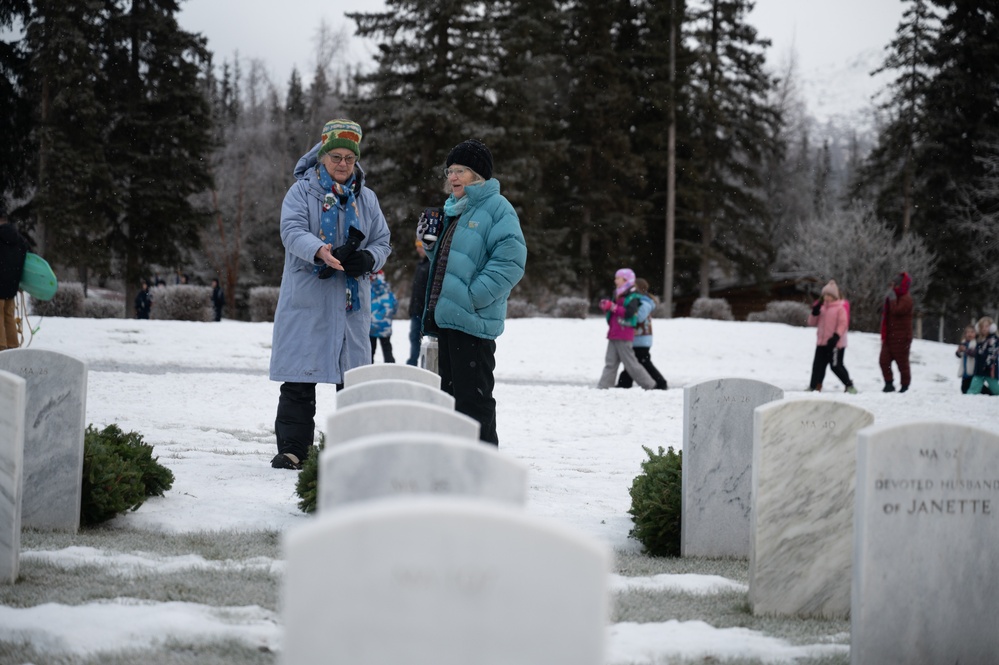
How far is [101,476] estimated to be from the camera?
5203mm

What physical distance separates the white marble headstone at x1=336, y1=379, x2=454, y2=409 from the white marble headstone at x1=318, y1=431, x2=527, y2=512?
67.2 inches

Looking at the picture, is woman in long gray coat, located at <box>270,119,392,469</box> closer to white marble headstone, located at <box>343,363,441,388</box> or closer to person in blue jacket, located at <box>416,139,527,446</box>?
person in blue jacket, located at <box>416,139,527,446</box>

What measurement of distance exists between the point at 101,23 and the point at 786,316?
24960mm

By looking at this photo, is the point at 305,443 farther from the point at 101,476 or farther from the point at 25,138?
the point at 25,138

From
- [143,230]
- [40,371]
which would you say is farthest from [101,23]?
[40,371]

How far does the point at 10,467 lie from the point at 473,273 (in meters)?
3.21

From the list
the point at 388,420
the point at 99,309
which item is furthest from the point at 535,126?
the point at 388,420

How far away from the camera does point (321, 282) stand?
6.50 metres

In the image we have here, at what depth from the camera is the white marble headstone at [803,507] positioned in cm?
425

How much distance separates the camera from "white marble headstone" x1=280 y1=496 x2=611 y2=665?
1805 mm

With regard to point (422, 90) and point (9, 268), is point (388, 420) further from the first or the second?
point (422, 90)

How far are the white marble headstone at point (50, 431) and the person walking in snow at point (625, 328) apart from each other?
9.35 metres

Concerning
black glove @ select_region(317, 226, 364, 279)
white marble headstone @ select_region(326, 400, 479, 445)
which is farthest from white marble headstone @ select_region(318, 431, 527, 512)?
black glove @ select_region(317, 226, 364, 279)

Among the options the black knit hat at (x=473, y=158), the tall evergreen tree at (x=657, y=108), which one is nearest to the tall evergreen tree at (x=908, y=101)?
the tall evergreen tree at (x=657, y=108)
